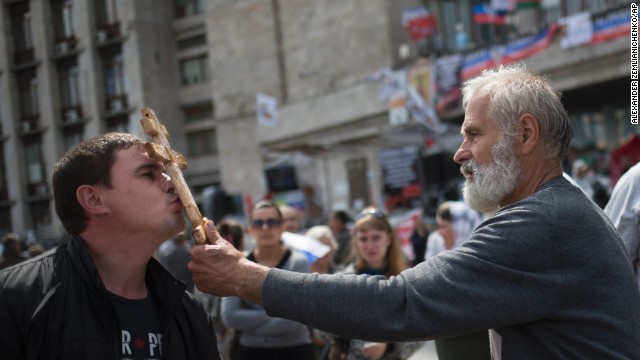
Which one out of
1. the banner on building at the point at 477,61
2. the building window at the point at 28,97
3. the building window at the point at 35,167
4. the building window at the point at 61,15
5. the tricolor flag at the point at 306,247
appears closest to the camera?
the tricolor flag at the point at 306,247

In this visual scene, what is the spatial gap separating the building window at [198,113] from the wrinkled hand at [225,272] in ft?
134

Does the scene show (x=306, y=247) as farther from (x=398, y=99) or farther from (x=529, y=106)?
(x=398, y=99)

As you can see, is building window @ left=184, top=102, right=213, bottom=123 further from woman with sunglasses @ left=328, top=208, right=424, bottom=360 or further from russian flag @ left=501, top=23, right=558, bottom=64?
woman with sunglasses @ left=328, top=208, right=424, bottom=360

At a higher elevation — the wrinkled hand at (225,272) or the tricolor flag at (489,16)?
the tricolor flag at (489,16)

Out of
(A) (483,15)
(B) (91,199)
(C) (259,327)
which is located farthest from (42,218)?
(B) (91,199)

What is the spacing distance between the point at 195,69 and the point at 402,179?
30.5 m

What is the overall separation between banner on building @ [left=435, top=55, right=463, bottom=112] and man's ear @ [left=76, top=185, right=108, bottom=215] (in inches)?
653

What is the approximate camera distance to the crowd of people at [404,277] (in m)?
1.98

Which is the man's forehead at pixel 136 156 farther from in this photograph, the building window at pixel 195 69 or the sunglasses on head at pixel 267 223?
the building window at pixel 195 69

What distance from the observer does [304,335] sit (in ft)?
16.4

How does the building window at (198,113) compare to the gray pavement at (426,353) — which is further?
the building window at (198,113)

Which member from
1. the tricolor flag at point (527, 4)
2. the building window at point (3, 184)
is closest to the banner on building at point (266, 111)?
the building window at point (3, 184)

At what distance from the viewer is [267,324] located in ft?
15.8

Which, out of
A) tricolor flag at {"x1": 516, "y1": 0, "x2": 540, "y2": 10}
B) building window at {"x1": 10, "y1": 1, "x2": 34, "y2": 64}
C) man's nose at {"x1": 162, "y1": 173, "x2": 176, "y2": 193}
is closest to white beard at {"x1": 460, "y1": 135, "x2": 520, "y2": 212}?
man's nose at {"x1": 162, "y1": 173, "x2": 176, "y2": 193}
